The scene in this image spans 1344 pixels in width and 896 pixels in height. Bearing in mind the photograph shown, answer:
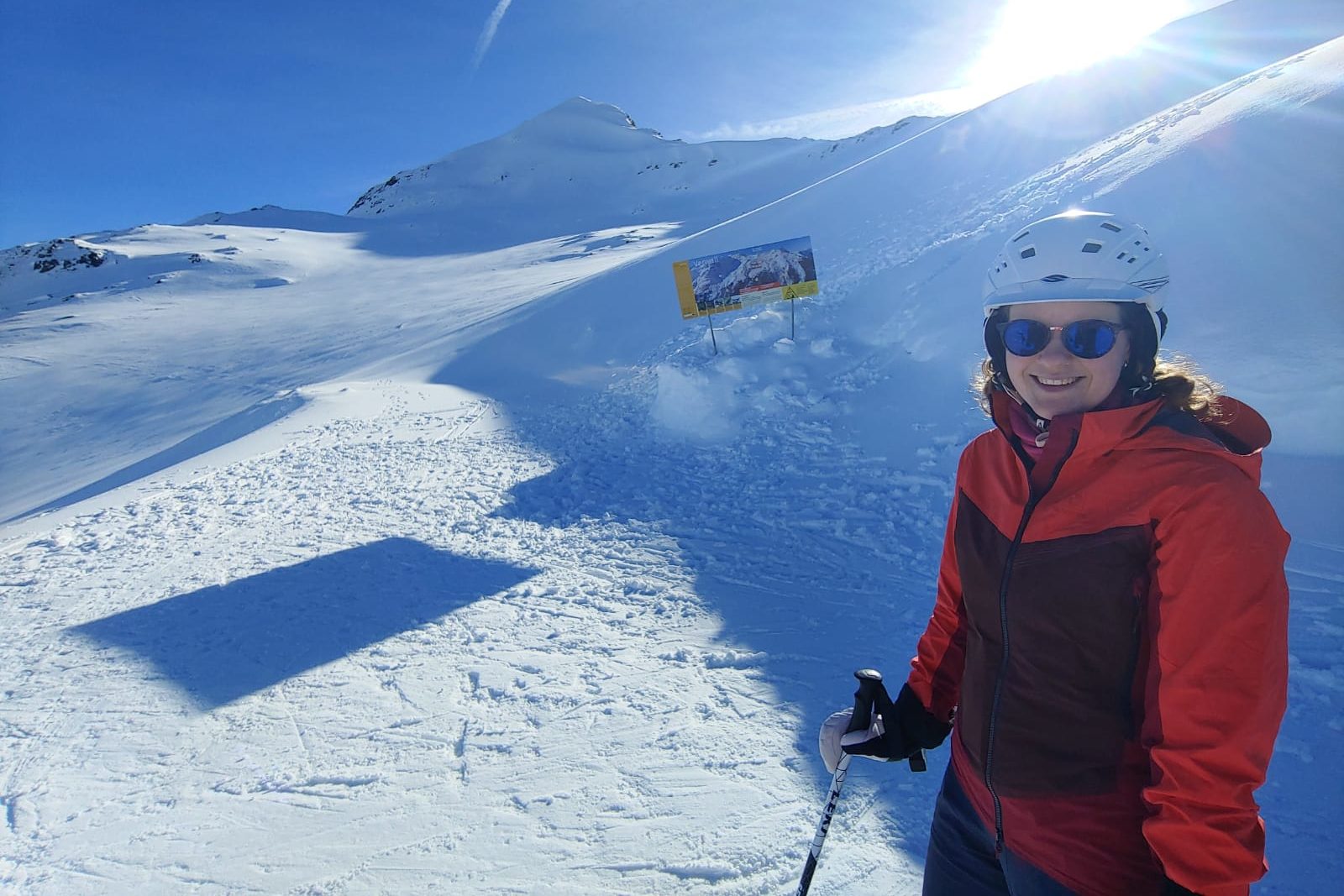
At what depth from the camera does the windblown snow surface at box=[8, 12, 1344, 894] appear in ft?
9.36

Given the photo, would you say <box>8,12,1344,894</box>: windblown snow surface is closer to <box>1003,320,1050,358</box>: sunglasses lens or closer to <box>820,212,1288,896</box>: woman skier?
<box>820,212,1288,896</box>: woman skier

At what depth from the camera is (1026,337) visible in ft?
5.36

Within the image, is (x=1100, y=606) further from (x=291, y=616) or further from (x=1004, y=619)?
(x=291, y=616)

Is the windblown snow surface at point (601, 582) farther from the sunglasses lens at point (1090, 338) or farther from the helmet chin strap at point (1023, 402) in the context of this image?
the sunglasses lens at point (1090, 338)

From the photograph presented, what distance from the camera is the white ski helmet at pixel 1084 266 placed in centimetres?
161

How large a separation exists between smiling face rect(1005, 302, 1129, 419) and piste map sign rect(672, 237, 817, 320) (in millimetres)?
8248

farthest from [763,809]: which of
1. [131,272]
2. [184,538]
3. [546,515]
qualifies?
[131,272]

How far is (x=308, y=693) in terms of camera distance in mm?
3902

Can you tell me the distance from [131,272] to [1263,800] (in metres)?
50.0

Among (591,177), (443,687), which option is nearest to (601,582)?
(443,687)

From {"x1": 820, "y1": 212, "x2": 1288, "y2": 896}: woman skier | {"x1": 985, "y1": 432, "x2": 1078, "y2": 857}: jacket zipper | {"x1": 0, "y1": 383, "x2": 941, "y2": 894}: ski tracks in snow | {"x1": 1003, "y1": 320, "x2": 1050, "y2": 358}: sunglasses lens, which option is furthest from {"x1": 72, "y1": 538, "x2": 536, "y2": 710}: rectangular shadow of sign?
{"x1": 1003, "y1": 320, "x2": 1050, "y2": 358}: sunglasses lens

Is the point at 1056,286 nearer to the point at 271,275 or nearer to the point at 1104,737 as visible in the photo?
the point at 1104,737

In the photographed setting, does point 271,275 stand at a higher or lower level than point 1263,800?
higher

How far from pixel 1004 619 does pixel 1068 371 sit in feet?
1.89
